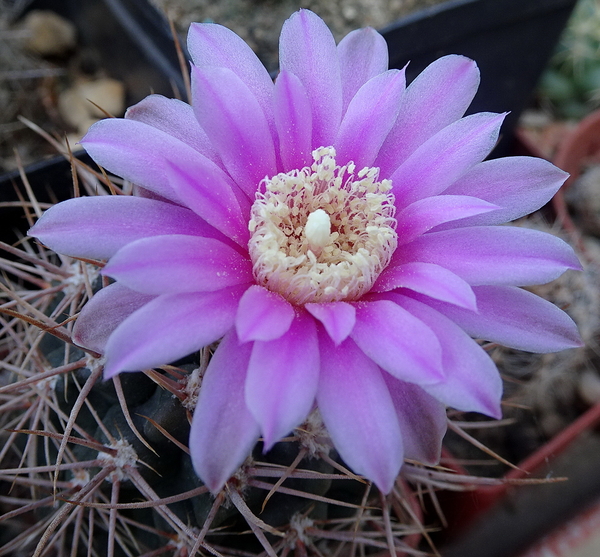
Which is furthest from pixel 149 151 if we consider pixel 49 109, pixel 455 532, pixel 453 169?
pixel 49 109

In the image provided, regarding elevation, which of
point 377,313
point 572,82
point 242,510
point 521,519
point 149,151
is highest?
point 149,151

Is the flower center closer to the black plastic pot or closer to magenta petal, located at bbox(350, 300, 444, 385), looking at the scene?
magenta petal, located at bbox(350, 300, 444, 385)

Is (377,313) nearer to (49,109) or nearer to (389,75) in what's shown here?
(389,75)

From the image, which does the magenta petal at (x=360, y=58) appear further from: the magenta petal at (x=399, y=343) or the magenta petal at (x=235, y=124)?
the magenta petal at (x=399, y=343)

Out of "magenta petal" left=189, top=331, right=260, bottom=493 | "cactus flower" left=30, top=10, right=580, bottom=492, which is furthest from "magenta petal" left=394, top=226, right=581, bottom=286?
"magenta petal" left=189, top=331, right=260, bottom=493

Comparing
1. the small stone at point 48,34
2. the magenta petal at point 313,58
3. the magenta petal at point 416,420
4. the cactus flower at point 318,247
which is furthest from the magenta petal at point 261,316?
the small stone at point 48,34

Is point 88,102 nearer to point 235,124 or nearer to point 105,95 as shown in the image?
point 105,95

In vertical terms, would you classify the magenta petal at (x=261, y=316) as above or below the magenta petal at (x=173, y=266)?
below
